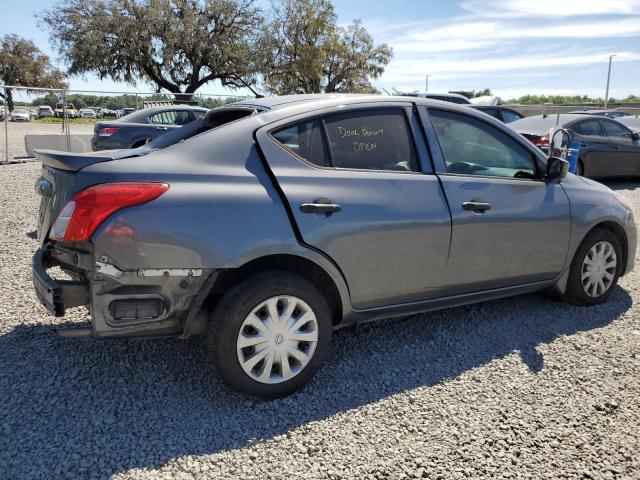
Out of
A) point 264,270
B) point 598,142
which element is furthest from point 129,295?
point 598,142

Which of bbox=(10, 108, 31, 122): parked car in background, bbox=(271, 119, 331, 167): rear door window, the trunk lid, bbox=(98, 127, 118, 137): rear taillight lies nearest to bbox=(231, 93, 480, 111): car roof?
bbox=(271, 119, 331, 167): rear door window

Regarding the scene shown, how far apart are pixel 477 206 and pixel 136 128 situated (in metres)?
9.99

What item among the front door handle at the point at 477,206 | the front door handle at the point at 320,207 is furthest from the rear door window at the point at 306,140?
the front door handle at the point at 477,206

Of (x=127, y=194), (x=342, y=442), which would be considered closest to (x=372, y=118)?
(x=127, y=194)

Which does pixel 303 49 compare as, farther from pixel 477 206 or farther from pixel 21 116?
Result: pixel 477 206

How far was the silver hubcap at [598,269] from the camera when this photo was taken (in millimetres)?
4383

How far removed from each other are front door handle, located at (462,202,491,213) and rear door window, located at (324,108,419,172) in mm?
429

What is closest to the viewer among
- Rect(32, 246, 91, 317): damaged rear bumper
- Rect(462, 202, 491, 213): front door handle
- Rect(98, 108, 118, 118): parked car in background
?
Rect(32, 246, 91, 317): damaged rear bumper

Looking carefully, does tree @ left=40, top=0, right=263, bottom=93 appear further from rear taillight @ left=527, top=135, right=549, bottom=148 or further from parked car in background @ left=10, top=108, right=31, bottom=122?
rear taillight @ left=527, top=135, right=549, bottom=148

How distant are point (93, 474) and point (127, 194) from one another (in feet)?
4.30

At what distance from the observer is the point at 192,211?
9.02 feet

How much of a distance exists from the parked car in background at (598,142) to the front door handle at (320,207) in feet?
29.5

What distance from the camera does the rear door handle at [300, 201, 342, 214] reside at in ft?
9.84

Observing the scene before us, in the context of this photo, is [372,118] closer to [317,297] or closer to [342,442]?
[317,297]
